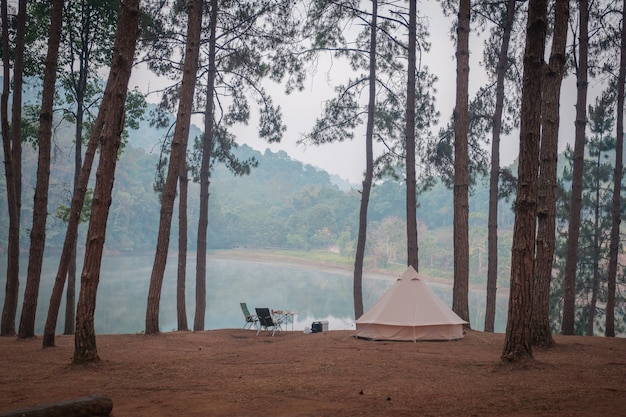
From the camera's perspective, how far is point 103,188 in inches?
296

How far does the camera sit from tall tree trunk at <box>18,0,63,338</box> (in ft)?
33.7

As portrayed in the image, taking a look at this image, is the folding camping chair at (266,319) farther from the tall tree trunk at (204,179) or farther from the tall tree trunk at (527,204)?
the tall tree trunk at (527,204)

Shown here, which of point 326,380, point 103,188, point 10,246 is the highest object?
point 103,188

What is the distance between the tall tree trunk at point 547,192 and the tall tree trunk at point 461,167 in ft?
10.6

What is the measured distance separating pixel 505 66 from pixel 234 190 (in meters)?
54.8

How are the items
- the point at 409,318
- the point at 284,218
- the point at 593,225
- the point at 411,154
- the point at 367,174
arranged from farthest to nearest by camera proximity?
the point at 284,218 → the point at 593,225 → the point at 367,174 → the point at 411,154 → the point at 409,318

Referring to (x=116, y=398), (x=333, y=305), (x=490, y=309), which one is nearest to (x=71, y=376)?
(x=116, y=398)

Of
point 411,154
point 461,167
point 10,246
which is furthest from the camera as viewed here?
point 411,154

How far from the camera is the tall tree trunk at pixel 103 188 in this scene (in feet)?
23.9

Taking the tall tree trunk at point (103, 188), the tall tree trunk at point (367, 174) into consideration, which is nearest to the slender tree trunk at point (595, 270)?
the tall tree trunk at point (367, 174)

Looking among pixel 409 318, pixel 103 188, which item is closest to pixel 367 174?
pixel 409 318

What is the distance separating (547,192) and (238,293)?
1691 inches

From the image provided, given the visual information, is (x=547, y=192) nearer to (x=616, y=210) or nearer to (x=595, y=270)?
(x=616, y=210)

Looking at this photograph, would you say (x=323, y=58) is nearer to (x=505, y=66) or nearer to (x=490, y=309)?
(x=505, y=66)
